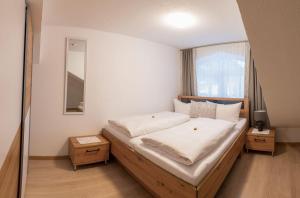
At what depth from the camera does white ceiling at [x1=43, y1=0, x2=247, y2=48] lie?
2.14 metres

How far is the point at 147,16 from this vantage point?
2480mm

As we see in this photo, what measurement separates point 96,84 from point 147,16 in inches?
A: 56.8

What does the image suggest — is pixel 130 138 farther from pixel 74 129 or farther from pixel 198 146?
pixel 74 129

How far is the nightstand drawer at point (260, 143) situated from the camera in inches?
119

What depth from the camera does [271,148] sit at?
300cm

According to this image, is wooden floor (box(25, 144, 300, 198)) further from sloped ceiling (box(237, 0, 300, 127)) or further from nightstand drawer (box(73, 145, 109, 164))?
sloped ceiling (box(237, 0, 300, 127))

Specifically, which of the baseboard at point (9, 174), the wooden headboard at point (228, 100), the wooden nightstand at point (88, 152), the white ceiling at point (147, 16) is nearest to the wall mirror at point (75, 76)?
the white ceiling at point (147, 16)

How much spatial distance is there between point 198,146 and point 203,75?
9.25 feet

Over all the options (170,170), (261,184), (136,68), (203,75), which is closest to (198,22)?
(136,68)

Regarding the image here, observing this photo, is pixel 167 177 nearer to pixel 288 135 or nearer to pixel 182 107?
pixel 182 107

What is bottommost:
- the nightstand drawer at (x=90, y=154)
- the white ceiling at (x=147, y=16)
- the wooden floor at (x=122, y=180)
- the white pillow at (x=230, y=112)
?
the wooden floor at (x=122, y=180)

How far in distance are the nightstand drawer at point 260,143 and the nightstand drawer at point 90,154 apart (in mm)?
2504

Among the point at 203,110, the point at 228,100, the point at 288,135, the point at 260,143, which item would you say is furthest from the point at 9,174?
the point at 288,135

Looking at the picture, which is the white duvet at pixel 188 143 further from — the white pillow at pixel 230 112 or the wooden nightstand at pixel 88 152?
the white pillow at pixel 230 112
